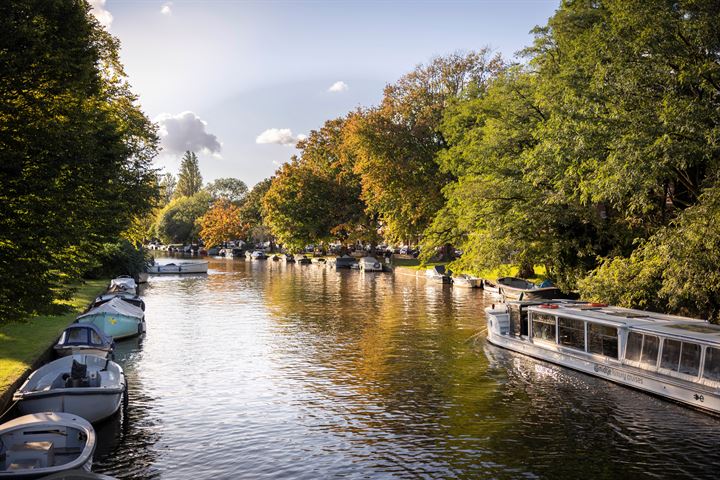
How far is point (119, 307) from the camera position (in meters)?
33.6

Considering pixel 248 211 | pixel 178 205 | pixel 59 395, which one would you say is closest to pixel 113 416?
pixel 59 395

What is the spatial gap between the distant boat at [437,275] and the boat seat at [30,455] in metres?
55.3

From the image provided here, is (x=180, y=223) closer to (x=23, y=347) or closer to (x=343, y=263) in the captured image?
(x=343, y=263)

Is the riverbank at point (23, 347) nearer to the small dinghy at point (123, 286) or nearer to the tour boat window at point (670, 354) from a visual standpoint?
the small dinghy at point (123, 286)

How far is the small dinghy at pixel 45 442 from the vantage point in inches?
510

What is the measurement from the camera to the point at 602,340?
24.6 m

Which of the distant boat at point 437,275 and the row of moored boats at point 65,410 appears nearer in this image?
the row of moored boats at point 65,410

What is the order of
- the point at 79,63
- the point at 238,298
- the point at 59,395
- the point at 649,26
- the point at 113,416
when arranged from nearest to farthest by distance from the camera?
the point at 59,395, the point at 113,416, the point at 79,63, the point at 649,26, the point at 238,298

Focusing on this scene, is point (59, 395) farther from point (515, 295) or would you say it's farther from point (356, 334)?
point (515, 295)

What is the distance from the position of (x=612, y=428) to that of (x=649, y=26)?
1956 cm

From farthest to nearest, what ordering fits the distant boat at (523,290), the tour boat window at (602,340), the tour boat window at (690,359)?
the distant boat at (523,290), the tour boat window at (602,340), the tour boat window at (690,359)

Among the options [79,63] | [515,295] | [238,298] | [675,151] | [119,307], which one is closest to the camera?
[79,63]

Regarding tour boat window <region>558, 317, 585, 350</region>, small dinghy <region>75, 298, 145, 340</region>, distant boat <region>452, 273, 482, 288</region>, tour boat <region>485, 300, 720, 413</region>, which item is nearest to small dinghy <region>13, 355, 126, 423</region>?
small dinghy <region>75, 298, 145, 340</region>

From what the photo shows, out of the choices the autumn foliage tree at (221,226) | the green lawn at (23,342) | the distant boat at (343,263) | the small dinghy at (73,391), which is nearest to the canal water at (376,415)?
the small dinghy at (73,391)
